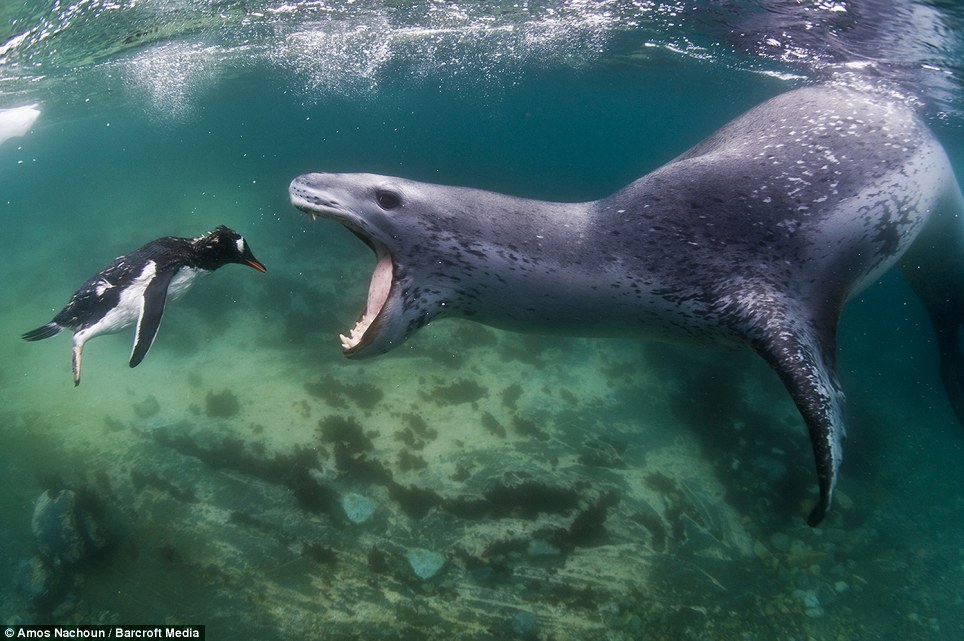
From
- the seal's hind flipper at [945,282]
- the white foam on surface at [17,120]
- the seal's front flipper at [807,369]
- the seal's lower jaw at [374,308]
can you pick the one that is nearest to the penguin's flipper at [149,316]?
the seal's lower jaw at [374,308]

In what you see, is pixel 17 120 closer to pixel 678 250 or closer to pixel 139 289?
pixel 139 289

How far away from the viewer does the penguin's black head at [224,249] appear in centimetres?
412

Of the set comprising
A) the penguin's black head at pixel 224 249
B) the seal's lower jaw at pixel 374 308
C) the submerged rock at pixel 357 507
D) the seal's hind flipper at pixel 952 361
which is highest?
the seal's lower jaw at pixel 374 308

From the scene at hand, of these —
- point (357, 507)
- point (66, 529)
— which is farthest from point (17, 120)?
point (357, 507)

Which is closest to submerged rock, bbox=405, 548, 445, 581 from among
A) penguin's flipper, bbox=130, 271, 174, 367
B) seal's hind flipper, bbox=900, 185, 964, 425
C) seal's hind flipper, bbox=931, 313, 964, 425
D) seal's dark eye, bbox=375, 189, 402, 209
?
penguin's flipper, bbox=130, 271, 174, 367

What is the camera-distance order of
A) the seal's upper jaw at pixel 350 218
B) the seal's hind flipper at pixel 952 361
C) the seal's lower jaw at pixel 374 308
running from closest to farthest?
the seal's upper jaw at pixel 350 218
the seal's lower jaw at pixel 374 308
the seal's hind flipper at pixel 952 361

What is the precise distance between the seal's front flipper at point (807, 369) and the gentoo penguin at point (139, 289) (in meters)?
3.42

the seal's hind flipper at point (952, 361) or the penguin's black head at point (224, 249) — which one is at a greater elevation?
the penguin's black head at point (224, 249)

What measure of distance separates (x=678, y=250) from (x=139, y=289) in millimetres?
4065

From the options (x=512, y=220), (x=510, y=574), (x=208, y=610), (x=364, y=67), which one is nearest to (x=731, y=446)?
(x=510, y=574)

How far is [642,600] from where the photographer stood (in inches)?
155

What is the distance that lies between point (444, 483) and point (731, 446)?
3271 millimetres

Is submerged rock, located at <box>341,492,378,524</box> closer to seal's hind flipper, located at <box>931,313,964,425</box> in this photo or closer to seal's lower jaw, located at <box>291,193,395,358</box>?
seal's lower jaw, located at <box>291,193,395,358</box>

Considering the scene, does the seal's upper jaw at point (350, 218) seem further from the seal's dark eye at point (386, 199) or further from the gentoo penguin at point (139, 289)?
the gentoo penguin at point (139, 289)
